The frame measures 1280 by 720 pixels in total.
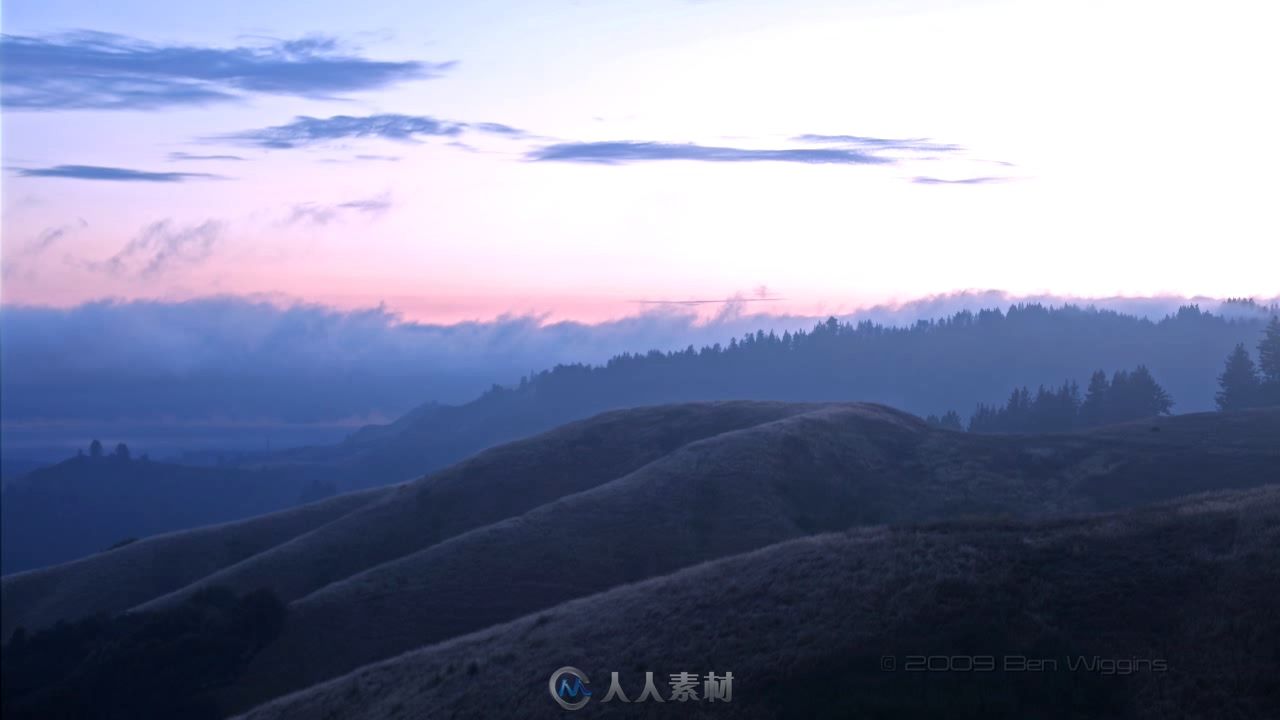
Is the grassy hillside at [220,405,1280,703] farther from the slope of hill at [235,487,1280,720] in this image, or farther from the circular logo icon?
the circular logo icon

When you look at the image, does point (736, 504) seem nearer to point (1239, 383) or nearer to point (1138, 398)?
point (1138, 398)

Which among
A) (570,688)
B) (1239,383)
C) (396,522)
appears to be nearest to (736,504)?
(396,522)

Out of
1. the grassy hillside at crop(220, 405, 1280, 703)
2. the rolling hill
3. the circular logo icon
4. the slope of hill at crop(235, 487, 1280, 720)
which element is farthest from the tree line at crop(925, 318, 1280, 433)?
the circular logo icon

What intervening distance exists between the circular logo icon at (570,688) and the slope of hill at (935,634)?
27cm

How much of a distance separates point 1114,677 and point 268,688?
34.6 meters

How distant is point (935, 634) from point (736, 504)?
39.9m

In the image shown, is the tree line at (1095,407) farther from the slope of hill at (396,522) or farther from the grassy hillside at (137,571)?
the grassy hillside at (137,571)

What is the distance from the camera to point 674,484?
67250 millimetres

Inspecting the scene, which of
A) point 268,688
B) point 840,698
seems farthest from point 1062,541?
point 268,688

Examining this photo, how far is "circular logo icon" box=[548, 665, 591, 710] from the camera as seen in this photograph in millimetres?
24516

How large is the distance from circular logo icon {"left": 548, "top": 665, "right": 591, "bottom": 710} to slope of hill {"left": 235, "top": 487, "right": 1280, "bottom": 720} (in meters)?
0.27

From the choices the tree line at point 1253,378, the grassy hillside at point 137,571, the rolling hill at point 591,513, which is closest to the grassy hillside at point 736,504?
the rolling hill at point 591,513

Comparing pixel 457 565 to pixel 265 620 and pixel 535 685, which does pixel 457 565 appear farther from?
pixel 535 685

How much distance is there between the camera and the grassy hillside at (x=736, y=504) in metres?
49.2
